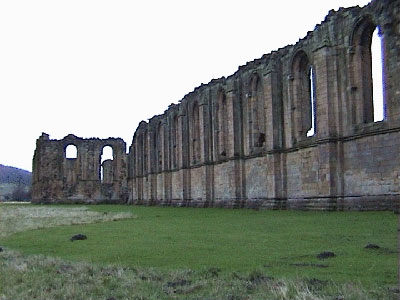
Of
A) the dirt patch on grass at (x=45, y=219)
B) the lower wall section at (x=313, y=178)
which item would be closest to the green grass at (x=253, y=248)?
the dirt patch on grass at (x=45, y=219)

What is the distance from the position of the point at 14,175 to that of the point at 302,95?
16020 centimetres

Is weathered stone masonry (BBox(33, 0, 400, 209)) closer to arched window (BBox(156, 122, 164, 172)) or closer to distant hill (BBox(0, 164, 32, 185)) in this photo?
arched window (BBox(156, 122, 164, 172))

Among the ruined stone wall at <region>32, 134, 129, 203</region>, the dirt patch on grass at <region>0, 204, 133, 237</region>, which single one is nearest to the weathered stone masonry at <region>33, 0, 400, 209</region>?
the dirt patch on grass at <region>0, 204, 133, 237</region>

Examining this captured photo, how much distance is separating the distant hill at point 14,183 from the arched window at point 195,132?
222 feet

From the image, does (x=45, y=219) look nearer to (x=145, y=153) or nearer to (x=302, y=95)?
(x=302, y=95)

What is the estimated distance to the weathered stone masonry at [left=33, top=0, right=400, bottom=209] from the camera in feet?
65.4

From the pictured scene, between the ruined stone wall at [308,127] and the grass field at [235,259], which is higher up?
the ruined stone wall at [308,127]

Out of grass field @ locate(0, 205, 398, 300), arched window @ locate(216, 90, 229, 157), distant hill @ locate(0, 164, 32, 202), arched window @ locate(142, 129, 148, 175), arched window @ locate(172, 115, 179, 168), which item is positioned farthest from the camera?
distant hill @ locate(0, 164, 32, 202)

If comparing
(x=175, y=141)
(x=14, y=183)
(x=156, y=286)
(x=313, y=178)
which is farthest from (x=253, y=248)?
(x=14, y=183)

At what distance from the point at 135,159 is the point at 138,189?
3.87m

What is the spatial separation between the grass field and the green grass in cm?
1

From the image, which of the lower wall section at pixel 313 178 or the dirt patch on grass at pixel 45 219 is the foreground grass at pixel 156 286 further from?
the lower wall section at pixel 313 178

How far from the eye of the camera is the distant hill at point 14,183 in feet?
338

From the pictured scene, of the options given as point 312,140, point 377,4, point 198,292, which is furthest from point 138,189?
point 198,292
